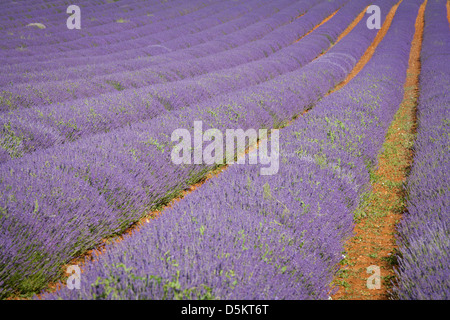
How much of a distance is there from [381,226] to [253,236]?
192 cm

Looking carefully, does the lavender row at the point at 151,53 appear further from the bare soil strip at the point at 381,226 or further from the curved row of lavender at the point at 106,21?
the bare soil strip at the point at 381,226

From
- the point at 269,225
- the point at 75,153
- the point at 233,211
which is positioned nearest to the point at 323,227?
the point at 269,225

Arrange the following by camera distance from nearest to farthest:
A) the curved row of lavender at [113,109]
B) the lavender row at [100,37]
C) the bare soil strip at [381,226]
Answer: the bare soil strip at [381,226], the curved row of lavender at [113,109], the lavender row at [100,37]

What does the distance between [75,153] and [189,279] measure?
2.35 m

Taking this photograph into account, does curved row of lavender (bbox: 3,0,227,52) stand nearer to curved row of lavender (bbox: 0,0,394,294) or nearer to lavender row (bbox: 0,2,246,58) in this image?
lavender row (bbox: 0,2,246,58)

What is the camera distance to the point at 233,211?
8.14 ft

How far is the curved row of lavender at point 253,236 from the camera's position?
67.5 inches

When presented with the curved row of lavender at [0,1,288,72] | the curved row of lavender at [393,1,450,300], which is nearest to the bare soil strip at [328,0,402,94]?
the curved row of lavender at [393,1,450,300]

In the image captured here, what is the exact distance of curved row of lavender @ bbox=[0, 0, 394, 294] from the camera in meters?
2.37

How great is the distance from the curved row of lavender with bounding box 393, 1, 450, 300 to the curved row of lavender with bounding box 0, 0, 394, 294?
250 centimetres

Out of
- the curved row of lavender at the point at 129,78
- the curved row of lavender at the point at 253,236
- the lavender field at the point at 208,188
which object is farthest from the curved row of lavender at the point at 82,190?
the curved row of lavender at the point at 129,78

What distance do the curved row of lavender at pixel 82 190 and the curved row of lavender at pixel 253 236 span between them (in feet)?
2.37

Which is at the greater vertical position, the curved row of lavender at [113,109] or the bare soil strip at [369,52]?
the bare soil strip at [369,52]

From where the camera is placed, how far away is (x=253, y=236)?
217cm
